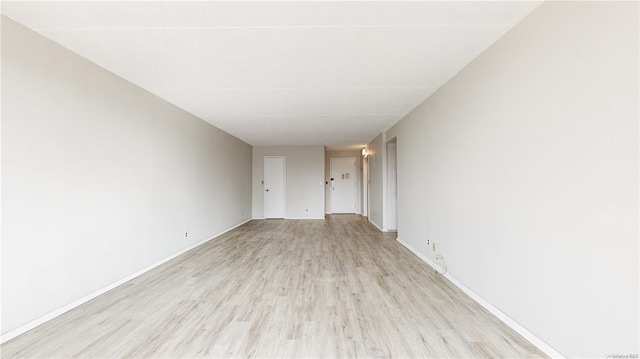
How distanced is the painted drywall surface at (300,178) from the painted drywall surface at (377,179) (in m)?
1.52

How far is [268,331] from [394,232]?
14.5 ft

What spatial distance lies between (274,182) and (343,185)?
102 inches

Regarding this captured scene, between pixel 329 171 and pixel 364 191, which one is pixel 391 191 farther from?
pixel 329 171

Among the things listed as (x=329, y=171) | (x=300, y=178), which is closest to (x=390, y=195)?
(x=300, y=178)

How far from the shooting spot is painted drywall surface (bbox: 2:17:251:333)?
6.27ft

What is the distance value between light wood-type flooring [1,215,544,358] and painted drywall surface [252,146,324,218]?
4.50 meters

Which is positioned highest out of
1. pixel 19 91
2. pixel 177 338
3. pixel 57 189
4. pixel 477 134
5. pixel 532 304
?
pixel 19 91

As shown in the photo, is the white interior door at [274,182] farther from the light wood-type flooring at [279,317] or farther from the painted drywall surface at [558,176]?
the painted drywall surface at [558,176]

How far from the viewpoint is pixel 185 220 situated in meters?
4.25

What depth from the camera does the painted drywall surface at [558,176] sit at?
1290mm

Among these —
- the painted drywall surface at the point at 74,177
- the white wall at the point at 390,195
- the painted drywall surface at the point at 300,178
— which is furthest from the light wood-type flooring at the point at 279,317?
the painted drywall surface at the point at 300,178

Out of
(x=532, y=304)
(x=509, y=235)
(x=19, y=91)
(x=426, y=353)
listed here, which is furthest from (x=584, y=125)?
(x=19, y=91)

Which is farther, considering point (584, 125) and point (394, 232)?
point (394, 232)

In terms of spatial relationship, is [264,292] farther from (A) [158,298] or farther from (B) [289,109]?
(B) [289,109]
